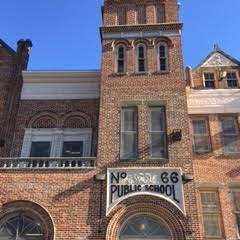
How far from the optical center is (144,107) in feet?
61.2

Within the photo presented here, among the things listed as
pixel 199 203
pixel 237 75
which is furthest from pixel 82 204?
pixel 237 75

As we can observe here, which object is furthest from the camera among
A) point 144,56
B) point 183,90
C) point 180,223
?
point 144,56

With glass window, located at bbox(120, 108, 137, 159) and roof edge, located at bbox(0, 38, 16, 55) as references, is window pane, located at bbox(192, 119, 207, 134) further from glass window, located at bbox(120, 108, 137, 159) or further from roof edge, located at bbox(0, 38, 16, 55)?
roof edge, located at bbox(0, 38, 16, 55)

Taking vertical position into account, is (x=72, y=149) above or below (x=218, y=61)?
below

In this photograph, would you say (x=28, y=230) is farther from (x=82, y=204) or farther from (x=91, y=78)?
(x=91, y=78)

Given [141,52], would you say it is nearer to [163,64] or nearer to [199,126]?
[163,64]

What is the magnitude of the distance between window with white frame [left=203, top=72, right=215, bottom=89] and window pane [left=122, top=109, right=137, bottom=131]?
5.37 metres

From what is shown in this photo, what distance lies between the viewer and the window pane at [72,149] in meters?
19.6

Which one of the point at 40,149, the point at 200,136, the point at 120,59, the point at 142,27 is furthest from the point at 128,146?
the point at 142,27

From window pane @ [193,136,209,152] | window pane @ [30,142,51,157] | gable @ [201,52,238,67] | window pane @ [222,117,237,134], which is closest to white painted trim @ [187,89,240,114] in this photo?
window pane @ [222,117,237,134]

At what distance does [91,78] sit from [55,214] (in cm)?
801

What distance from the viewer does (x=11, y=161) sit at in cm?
1780

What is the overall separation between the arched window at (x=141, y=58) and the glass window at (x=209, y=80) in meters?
3.90

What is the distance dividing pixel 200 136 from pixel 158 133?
322 centimetres
